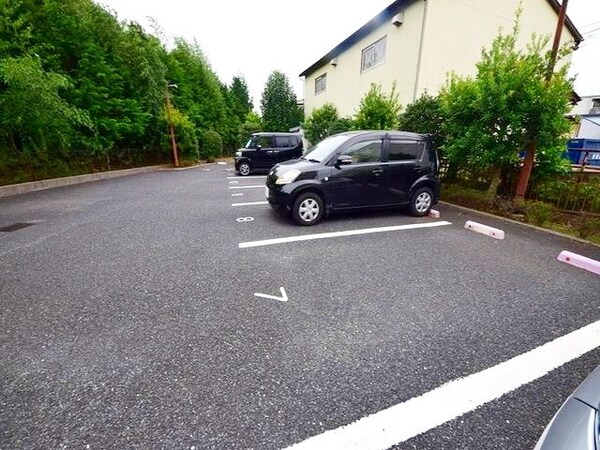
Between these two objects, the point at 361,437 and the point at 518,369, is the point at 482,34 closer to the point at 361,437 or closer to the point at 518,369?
the point at 518,369

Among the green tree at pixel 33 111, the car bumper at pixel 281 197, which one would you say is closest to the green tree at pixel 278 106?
the green tree at pixel 33 111

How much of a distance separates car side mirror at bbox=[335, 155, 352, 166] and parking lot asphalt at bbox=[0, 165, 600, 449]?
134 centimetres

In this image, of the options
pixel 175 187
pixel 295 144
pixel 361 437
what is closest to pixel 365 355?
pixel 361 437

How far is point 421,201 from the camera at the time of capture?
18.9 ft

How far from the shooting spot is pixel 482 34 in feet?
37.3

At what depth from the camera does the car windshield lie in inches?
202

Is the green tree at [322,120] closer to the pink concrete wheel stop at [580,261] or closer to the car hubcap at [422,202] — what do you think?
the car hubcap at [422,202]

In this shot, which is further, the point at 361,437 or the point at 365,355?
the point at 365,355

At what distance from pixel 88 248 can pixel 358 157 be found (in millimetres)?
4723

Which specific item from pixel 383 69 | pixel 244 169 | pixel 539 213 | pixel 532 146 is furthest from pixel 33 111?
pixel 539 213

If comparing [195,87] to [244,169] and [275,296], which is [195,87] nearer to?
[244,169]

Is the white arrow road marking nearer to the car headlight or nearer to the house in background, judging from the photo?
the car headlight

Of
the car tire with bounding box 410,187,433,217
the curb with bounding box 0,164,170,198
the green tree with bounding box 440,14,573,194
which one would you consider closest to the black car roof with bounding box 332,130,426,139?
the car tire with bounding box 410,187,433,217

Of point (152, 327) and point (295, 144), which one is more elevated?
point (295, 144)
